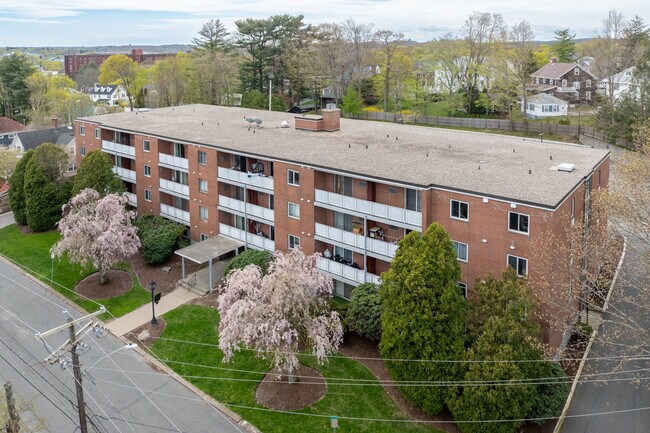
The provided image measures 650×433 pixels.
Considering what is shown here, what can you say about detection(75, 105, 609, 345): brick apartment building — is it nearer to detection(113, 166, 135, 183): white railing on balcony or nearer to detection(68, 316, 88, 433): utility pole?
detection(113, 166, 135, 183): white railing on balcony

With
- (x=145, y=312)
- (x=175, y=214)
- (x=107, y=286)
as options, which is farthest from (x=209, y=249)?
(x=107, y=286)

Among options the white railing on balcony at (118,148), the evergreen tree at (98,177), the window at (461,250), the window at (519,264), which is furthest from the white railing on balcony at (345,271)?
the white railing on balcony at (118,148)

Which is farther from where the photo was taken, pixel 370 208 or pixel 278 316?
pixel 370 208

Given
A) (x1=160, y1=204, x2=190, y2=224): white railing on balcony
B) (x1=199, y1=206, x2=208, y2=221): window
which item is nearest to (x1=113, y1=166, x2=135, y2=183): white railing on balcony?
(x1=160, y1=204, x2=190, y2=224): white railing on balcony

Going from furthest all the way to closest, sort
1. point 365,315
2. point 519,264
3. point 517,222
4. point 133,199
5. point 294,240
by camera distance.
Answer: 1. point 133,199
2. point 294,240
3. point 365,315
4. point 519,264
5. point 517,222

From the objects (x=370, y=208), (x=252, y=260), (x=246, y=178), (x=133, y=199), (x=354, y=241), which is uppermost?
(x=246, y=178)

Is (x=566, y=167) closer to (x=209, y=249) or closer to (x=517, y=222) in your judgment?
(x=517, y=222)
